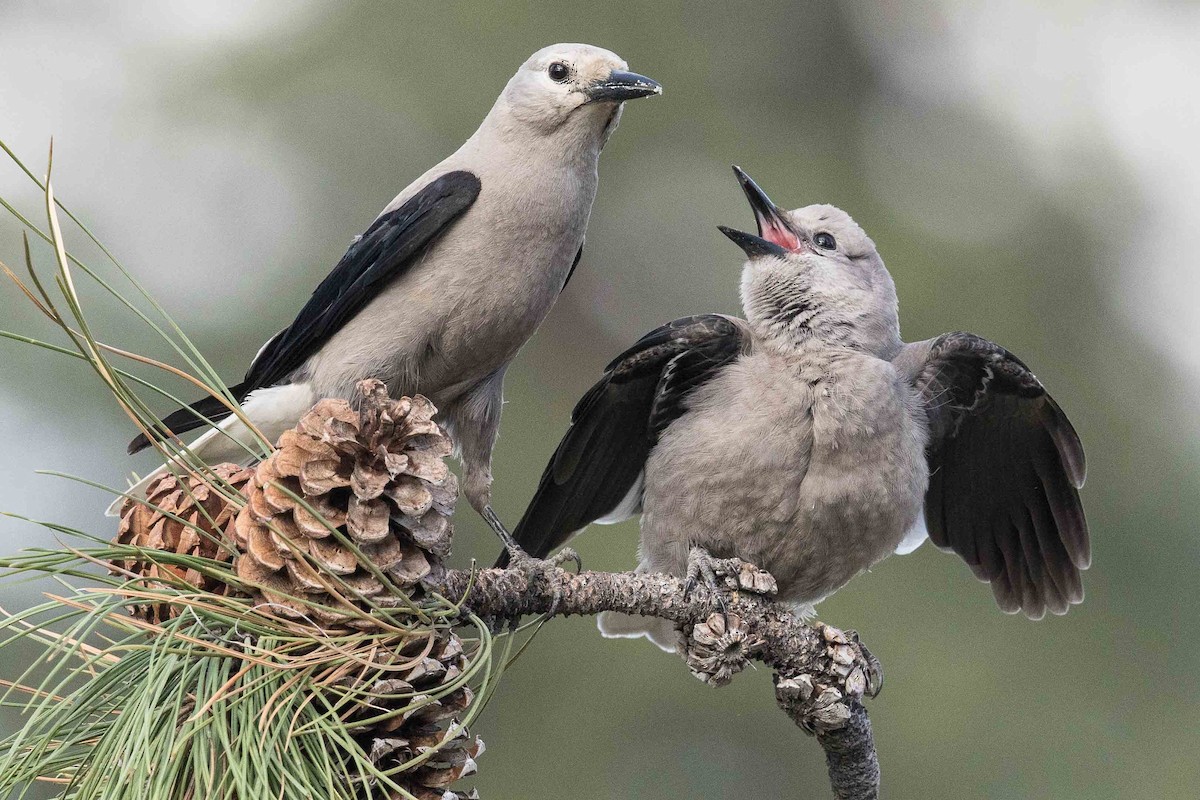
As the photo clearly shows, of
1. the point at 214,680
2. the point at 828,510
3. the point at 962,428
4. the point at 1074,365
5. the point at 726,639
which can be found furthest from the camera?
the point at 1074,365

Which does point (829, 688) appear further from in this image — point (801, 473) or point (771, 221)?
point (771, 221)

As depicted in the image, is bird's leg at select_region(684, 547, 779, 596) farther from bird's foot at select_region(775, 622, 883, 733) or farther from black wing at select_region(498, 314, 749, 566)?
black wing at select_region(498, 314, 749, 566)

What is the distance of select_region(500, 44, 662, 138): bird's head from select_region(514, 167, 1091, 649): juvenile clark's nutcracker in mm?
524

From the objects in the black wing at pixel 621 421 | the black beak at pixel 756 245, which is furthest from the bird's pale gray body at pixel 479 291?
the black beak at pixel 756 245

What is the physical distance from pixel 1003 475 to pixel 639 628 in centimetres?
115

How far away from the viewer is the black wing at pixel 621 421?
3.19 m

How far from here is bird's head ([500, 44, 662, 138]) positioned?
9.67 feet

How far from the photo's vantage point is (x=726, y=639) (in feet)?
7.75

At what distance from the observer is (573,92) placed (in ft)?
9.72

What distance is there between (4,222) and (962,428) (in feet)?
11.8

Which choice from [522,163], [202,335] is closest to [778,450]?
[522,163]

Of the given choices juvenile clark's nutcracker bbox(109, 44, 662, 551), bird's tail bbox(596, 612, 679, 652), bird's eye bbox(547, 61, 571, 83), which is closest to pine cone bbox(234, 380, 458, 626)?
juvenile clark's nutcracker bbox(109, 44, 662, 551)

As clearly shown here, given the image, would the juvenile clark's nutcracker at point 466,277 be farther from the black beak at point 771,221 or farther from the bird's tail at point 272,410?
the black beak at point 771,221

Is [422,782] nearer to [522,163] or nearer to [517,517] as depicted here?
[522,163]
